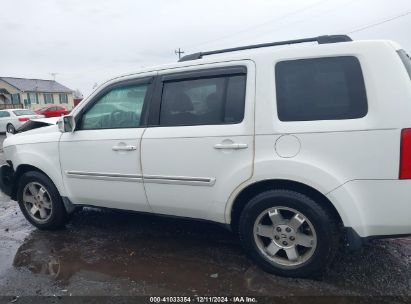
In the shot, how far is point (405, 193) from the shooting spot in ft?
8.61

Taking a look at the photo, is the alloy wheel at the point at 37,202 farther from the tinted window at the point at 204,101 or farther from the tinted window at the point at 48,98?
the tinted window at the point at 48,98

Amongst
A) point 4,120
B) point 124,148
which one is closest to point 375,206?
point 124,148

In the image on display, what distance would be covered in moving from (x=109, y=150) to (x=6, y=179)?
6.69 ft

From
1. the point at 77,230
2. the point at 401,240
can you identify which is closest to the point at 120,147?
the point at 77,230

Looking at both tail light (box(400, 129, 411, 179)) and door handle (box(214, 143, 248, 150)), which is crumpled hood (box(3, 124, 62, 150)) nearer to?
door handle (box(214, 143, 248, 150))

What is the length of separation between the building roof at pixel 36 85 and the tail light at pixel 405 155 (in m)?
54.3

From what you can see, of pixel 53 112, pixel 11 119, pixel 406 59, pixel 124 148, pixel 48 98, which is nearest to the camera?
pixel 406 59

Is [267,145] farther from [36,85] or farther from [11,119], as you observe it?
[36,85]

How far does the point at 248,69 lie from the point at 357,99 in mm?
920

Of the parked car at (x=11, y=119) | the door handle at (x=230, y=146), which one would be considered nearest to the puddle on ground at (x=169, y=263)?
the door handle at (x=230, y=146)

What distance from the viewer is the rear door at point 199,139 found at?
3105mm

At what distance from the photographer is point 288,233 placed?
10.1 feet

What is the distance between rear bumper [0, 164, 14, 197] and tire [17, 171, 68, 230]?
0.30 m

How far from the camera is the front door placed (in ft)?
12.1
